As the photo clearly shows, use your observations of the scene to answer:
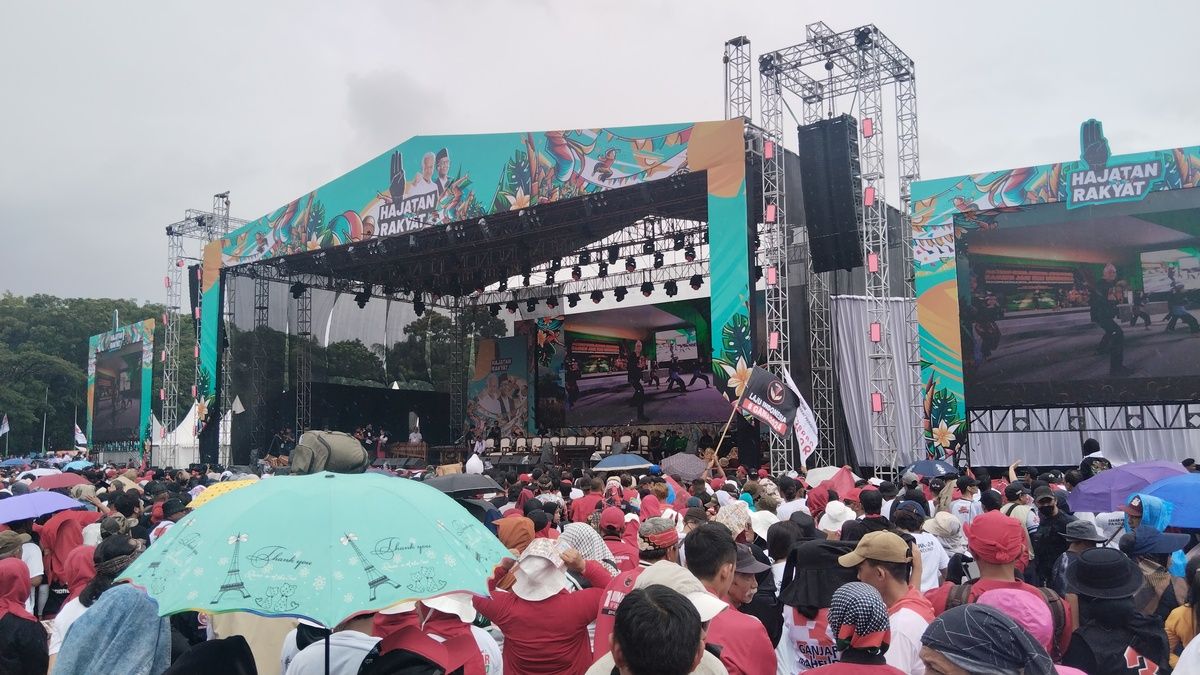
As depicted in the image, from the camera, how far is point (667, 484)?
837 cm

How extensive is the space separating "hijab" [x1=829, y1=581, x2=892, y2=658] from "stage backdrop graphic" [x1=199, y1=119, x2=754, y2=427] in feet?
47.2

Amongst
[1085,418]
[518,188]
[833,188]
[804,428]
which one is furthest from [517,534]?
[518,188]

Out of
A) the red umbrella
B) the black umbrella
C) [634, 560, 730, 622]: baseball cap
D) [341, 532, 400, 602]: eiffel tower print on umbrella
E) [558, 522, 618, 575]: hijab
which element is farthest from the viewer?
the red umbrella

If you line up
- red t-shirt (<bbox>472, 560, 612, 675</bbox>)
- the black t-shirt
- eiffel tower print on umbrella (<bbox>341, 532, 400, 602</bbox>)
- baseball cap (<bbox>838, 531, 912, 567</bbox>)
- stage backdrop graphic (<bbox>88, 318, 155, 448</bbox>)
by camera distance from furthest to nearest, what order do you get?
1. stage backdrop graphic (<bbox>88, 318, 155, 448</bbox>)
2. red t-shirt (<bbox>472, 560, 612, 675</bbox>)
3. baseball cap (<bbox>838, 531, 912, 567</bbox>)
4. the black t-shirt
5. eiffel tower print on umbrella (<bbox>341, 532, 400, 602</bbox>)

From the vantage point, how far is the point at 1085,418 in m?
17.0

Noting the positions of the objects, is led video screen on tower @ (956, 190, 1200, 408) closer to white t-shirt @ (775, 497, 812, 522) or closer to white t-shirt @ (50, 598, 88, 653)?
white t-shirt @ (775, 497, 812, 522)

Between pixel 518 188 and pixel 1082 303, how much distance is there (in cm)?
1103

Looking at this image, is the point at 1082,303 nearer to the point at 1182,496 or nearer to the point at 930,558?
the point at 1182,496

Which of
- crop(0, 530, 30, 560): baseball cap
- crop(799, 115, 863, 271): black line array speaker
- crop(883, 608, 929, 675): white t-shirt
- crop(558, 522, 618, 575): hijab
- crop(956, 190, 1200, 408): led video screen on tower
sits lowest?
crop(883, 608, 929, 675): white t-shirt

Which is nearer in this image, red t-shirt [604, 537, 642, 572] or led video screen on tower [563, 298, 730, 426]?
red t-shirt [604, 537, 642, 572]

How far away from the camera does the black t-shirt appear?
276cm

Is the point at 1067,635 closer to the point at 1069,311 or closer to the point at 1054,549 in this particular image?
the point at 1054,549

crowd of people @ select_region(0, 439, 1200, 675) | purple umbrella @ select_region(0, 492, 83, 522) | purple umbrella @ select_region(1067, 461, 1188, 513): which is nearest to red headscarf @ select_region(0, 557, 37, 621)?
crowd of people @ select_region(0, 439, 1200, 675)

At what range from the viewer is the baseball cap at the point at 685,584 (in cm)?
258
